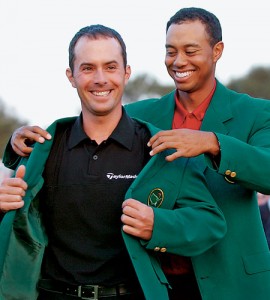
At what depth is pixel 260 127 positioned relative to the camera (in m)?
4.50

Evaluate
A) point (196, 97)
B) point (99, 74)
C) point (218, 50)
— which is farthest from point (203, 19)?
point (99, 74)

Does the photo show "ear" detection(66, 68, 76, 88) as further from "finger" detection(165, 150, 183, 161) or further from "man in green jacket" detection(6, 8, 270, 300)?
"finger" detection(165, 150, 183, 161)

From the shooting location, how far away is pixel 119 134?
4027 mm

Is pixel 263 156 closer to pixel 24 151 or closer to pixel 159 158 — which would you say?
pixel 159 158

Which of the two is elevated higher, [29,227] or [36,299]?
[29,227]

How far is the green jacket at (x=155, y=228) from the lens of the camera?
3713 mm

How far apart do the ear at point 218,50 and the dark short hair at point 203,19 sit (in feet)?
0.08

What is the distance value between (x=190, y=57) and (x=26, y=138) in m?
1.23

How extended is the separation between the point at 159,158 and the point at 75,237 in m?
0.57

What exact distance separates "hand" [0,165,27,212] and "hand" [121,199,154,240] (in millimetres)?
501

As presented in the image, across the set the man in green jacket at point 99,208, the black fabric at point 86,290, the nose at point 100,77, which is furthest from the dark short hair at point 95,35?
the black fabric at point 86,290

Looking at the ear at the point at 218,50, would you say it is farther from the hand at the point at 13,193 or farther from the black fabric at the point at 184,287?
the hand at the point at 13,193

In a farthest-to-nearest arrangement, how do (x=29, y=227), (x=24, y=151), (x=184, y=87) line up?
(x=184, y=87) < (x=24, y=151) < (x=29, y=227)

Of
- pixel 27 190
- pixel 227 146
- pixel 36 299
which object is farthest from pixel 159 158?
pixel 36 299
